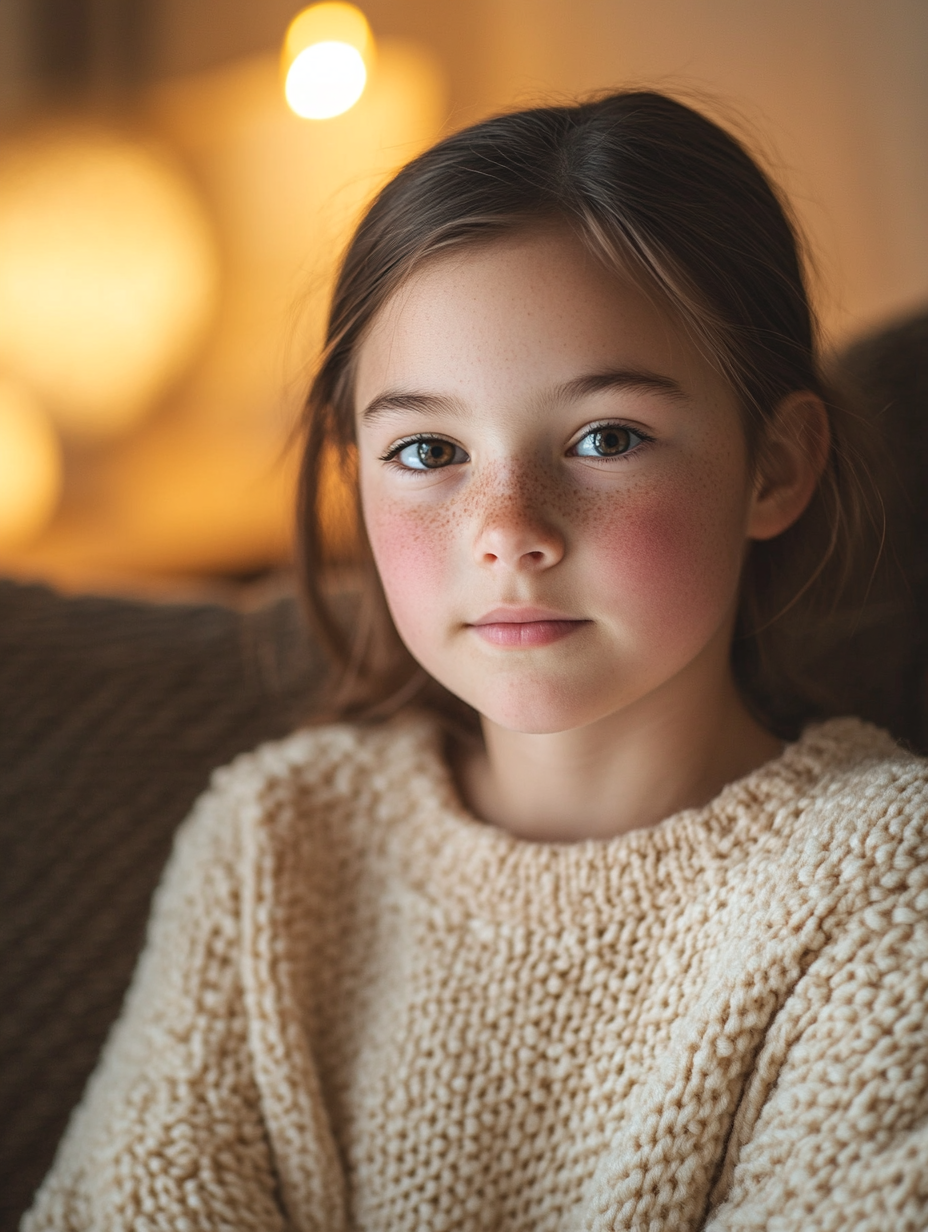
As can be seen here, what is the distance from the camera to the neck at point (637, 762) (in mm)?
844

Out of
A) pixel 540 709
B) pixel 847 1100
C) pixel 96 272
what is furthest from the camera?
pixel 96 272

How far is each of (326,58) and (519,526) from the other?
70.2 inches

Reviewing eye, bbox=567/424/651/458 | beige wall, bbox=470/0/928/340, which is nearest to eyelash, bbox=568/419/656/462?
eye, bbox=567/424/651/458

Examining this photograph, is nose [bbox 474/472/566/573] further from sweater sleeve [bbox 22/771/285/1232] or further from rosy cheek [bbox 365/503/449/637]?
sweater sleeve [bbox 22/771/285/1232]

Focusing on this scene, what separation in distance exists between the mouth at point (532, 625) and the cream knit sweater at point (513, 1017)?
0.17m

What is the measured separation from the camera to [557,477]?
0.72 m

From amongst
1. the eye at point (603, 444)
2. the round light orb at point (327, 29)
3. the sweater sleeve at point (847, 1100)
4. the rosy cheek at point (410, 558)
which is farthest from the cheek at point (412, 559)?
the round light orb at point (327, 29)

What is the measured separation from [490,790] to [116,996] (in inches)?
14.6

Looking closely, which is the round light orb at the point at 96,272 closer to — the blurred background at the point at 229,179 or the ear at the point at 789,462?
the blurred background at the point at 229,179

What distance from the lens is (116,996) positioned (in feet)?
3.21

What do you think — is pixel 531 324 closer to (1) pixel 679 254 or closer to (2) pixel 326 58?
(1) pixel 679 254

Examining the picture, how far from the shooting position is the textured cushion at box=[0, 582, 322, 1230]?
938 millimetres

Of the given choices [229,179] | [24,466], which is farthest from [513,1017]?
[229,179]

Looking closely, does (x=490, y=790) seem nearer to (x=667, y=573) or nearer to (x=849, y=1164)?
(x=667, y=573)
